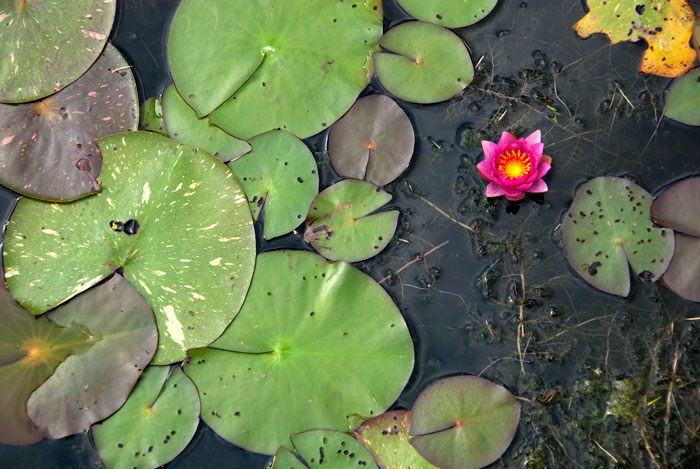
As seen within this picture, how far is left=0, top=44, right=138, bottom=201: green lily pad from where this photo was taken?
2494 millimetres

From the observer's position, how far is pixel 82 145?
99.3 inches

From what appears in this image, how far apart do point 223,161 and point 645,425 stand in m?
2.46

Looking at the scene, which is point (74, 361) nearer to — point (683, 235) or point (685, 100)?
point (683, 235)

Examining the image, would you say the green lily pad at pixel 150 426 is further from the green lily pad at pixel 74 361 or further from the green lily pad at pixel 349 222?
the green lily pad at pixel 349 222

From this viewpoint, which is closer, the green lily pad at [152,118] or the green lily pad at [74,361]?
the green lily pad at [74,361]

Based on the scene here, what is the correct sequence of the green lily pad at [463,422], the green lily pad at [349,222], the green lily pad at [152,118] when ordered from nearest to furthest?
the green lily pad at [463,422] → the green lily pad at [349,222] → the green lily pad at [152,118]

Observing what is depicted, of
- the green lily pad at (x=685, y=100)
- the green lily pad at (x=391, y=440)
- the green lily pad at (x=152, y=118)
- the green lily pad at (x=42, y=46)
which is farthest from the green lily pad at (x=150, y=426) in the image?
the green lily pad at (x=685, y=100)

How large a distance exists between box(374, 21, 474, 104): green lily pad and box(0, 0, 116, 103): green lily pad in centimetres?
149

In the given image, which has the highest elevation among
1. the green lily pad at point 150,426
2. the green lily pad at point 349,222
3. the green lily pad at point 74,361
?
the green lily pad at point 349,222

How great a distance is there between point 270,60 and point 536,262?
1692mm

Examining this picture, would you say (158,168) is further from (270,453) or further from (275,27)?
(270,453)

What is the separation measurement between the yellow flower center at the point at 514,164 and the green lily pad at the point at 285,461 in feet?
5.52

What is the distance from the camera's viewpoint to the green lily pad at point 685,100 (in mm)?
2617

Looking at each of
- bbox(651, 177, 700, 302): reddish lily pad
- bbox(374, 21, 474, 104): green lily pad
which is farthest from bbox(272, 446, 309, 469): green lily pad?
bbox(651, 177, 700, 302): reddish lily pad
